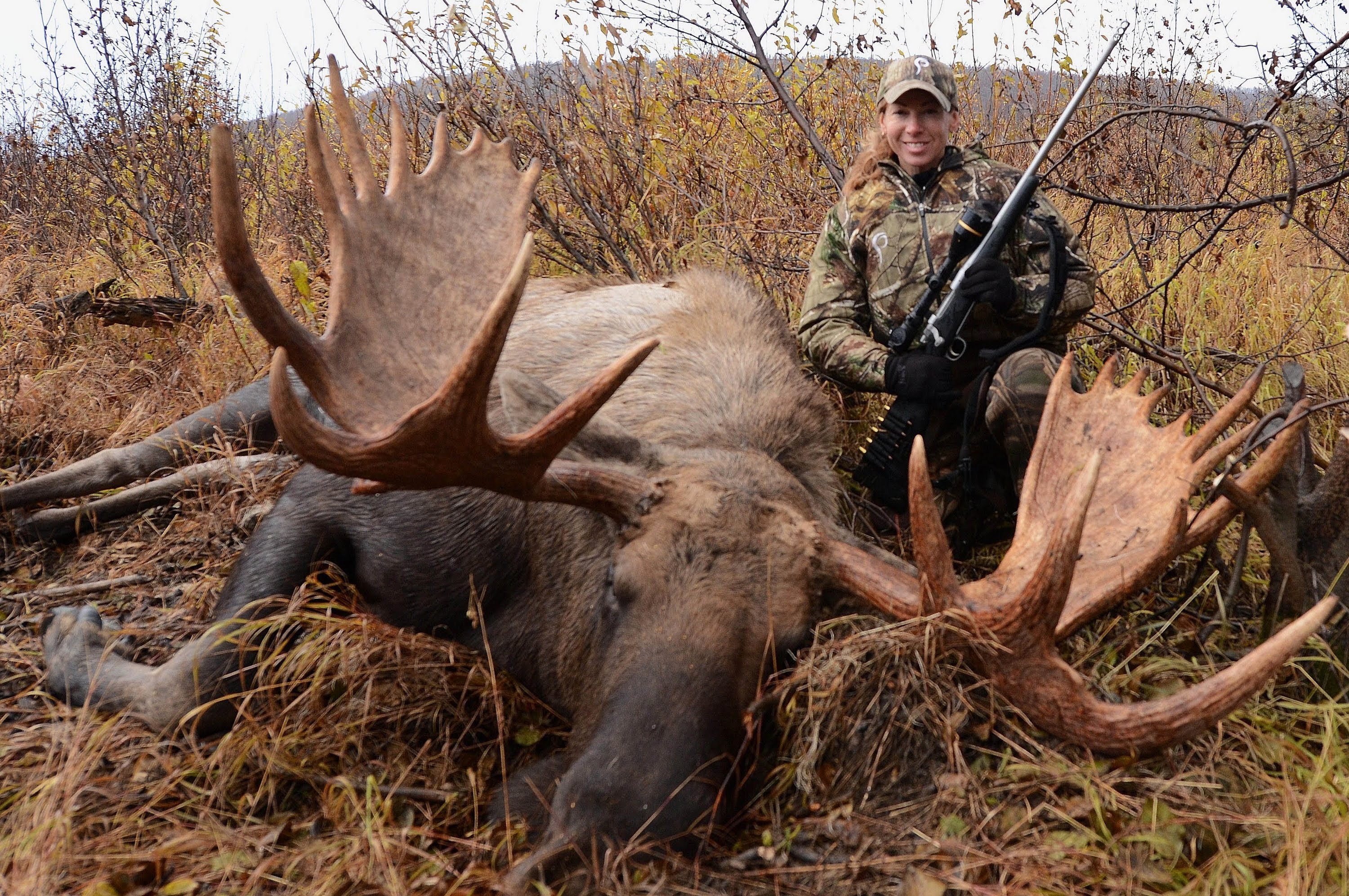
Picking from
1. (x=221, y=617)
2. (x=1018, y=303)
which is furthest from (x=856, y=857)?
(x=1018, y=303)

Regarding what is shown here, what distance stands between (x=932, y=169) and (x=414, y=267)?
8.82ft

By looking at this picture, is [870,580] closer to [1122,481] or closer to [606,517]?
[606,517]

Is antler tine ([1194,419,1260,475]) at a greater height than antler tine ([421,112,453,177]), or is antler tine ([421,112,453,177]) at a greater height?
antler tine ([421,112,453,177])

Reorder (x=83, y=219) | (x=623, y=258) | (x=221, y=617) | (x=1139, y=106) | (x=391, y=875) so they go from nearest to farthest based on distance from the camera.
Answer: (x=391, y=875) → (x=221, y=617) → (x=1139, y=106) → (x=623, y=258) → (x=83, y=219)

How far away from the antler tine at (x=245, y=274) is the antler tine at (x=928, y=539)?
1.49 m

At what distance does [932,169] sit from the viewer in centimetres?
484

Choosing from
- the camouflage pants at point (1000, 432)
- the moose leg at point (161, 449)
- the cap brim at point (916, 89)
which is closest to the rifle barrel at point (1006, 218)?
the camouflage pants at point (1000, 432)

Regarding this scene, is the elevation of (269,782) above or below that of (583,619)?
below

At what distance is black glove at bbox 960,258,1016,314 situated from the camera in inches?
167

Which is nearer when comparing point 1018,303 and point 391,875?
point 391,875

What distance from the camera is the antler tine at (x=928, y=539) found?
2588 mm

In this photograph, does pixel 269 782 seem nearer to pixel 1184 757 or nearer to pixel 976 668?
pixel 976 668

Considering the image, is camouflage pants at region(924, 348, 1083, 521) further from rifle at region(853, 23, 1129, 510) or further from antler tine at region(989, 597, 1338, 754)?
antler tine at region(989, 597, 1338, 754)

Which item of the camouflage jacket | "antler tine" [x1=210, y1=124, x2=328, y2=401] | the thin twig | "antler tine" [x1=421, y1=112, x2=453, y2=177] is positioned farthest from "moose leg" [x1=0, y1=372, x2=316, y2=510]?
the camouflage jacket
